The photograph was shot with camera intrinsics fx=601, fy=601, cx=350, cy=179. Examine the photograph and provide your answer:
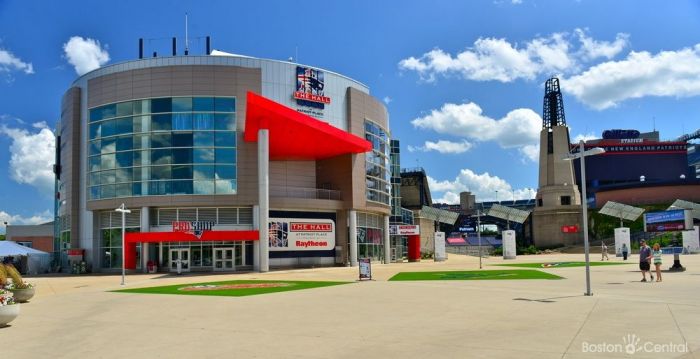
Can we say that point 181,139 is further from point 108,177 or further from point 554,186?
point 554,186

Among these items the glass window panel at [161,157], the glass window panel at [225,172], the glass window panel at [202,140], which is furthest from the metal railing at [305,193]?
the glass window panel at [161,157]

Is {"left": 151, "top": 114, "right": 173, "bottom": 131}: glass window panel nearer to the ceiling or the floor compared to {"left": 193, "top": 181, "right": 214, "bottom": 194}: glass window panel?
nearer to the ceiling

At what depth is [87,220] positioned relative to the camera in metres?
53.8

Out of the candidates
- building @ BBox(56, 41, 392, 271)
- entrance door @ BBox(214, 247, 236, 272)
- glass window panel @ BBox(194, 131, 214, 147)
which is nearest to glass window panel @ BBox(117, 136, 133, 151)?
building @ BBox(56, 41, 392, 271)

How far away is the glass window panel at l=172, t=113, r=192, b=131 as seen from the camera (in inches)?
1943

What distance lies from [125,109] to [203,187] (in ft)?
32.9

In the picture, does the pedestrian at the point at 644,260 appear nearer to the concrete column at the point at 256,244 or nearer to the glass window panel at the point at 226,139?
the concrete column at the point at 256,244

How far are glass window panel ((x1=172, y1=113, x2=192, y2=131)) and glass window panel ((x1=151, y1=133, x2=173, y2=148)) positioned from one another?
92 centimetres

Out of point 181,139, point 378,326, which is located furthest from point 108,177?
point 378,326

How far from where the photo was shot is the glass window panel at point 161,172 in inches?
1927

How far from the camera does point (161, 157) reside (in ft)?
161

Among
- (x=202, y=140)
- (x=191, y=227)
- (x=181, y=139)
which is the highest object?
(x=181, y=139)

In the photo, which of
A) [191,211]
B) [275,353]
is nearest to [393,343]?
[275,353]

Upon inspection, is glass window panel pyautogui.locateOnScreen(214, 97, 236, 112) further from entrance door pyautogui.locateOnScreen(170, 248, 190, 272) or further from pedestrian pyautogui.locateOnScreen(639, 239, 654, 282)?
pedestrian pyautogui.locateOnScreen(639, 239, 654, 282)
